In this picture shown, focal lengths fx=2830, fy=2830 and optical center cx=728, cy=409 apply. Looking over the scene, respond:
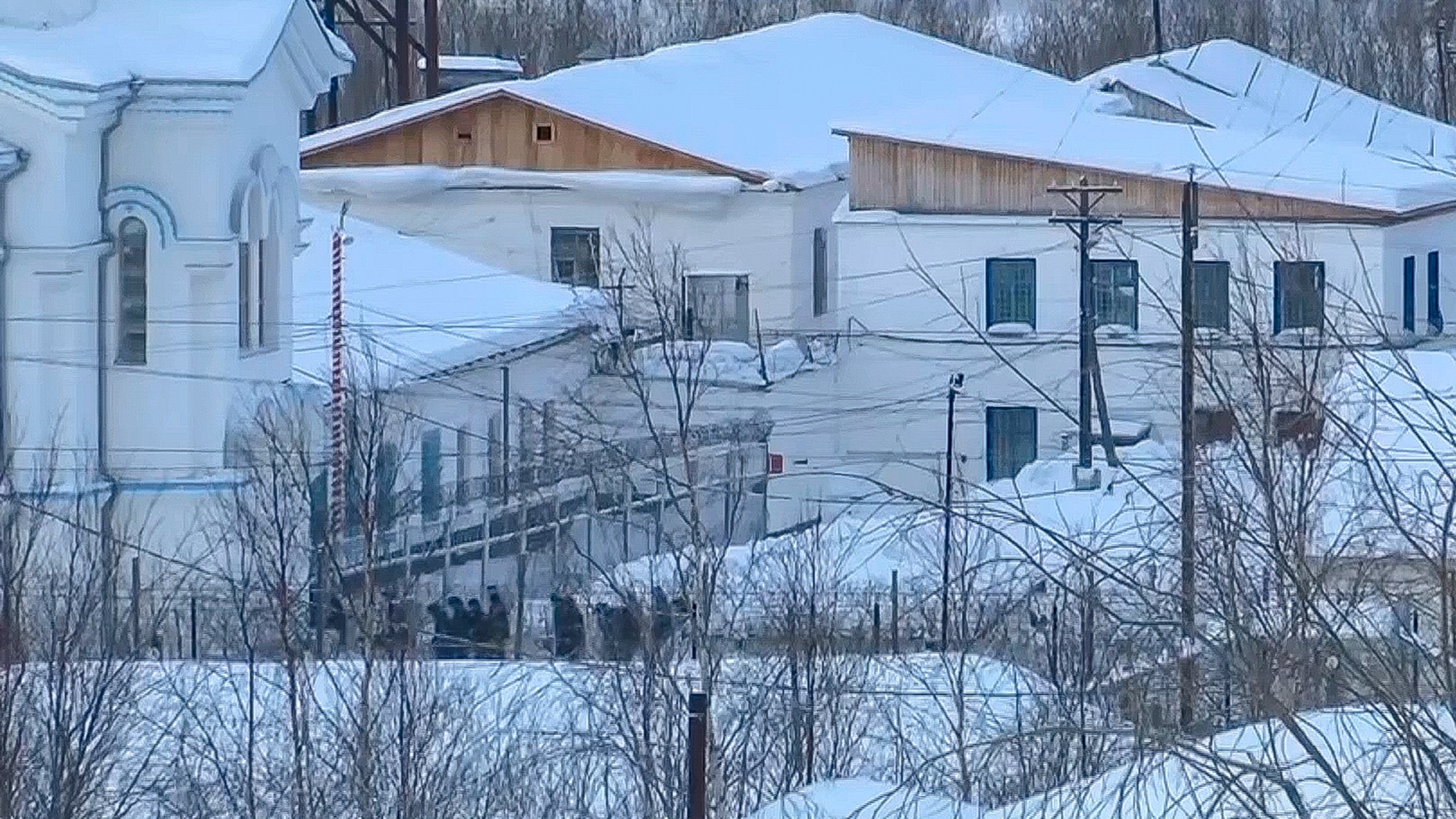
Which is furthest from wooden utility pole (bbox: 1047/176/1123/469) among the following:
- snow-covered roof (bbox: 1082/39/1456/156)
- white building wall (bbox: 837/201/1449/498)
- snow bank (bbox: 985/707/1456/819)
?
snow bank (bbox: 985/707/1456/819)

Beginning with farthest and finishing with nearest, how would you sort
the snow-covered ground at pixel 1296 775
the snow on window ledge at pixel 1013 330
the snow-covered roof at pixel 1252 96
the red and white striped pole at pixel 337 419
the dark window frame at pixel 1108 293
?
the snow-covered roof at pixel 1252 96
the snow on window ledge at pixel 1013 330
the dark window frame at pixel 1108 293
the red and white striped pole at pixel 337 419
the snow-covered ground at pixel 1296 775

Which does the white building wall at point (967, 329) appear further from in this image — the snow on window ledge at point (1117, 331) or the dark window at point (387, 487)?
the dark window at point (387, 487)

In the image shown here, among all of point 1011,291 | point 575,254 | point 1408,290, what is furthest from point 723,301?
point 1408,290

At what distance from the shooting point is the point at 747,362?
78.5 feet

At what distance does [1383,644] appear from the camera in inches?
171

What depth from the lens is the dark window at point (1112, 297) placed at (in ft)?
76.9

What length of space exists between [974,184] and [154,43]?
412 inches

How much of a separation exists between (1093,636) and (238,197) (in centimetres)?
1006

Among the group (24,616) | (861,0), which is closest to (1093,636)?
(24,616)

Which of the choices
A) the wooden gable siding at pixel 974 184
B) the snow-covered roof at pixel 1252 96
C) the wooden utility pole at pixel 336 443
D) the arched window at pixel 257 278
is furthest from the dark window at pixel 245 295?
the snow-covered roof at pixel 1252 96

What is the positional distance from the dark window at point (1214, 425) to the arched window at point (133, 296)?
645 cm

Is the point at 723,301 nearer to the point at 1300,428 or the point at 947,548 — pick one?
the point at 947,548

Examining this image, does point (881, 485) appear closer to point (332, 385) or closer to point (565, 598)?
point (565, 598)

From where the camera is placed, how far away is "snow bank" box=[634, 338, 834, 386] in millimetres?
22953
